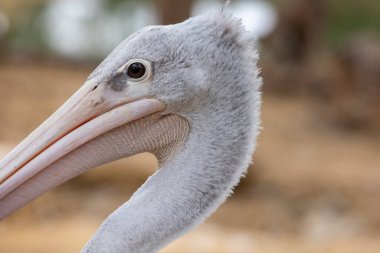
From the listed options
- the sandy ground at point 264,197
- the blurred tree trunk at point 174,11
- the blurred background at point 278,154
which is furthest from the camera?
the blurred tree trunk at point 174,11

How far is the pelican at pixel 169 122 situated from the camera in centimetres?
268

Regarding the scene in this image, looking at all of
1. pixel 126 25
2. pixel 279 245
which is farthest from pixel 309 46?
pixel 126 25

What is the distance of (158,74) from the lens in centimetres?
279

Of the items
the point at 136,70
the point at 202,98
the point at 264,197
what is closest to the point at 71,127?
the point at 136,70

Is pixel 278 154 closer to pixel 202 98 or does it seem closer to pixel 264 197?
pixel 264 197

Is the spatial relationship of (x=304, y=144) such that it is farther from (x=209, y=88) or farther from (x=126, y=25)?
(x=126, y=25)

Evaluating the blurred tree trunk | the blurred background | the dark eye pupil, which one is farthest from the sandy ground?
the dark eye pupil

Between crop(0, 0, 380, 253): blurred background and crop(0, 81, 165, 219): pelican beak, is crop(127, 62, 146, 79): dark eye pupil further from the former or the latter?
crop(0, 0, 380, 253): blurred background

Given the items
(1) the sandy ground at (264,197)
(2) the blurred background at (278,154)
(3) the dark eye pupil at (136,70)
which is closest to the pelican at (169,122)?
(3) the dark eye pupil at (136,70)

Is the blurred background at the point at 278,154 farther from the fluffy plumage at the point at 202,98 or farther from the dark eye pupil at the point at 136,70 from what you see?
the dark eye pupil at the point at 136,70

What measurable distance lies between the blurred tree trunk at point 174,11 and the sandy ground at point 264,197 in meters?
2.20

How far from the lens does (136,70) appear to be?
2.75 m

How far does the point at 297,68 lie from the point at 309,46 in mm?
584

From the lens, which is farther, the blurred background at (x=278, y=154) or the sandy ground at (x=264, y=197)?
the blurred background at (x=278, y=154)
